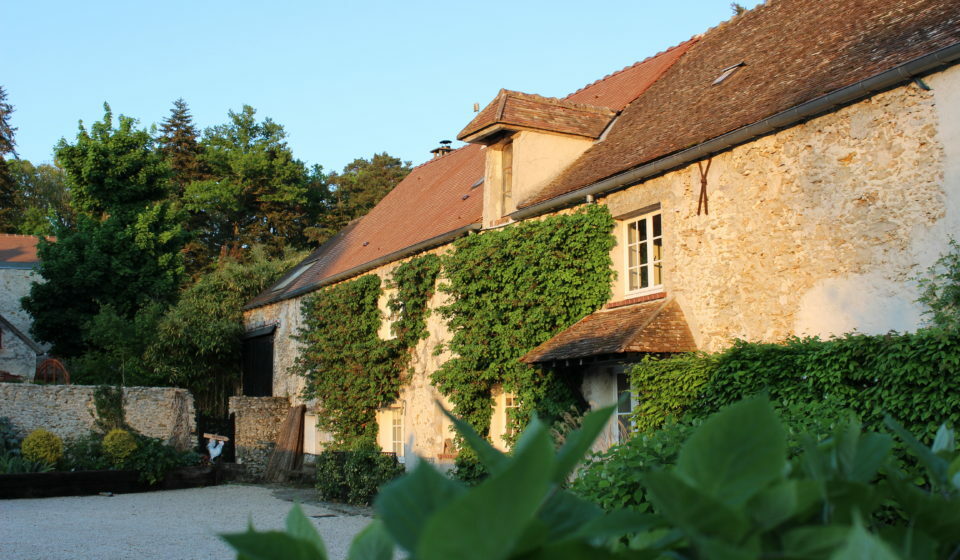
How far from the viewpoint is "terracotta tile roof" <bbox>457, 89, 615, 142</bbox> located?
550 inches

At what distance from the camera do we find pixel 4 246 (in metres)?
40.1

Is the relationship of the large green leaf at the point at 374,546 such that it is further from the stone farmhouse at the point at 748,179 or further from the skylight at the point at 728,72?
the skylight at the point at 728,72

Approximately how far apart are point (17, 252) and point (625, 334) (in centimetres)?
3687

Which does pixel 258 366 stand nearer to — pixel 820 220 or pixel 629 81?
pixel 629 81

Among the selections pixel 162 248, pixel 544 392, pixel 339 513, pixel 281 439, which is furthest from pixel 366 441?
pixel 162 248

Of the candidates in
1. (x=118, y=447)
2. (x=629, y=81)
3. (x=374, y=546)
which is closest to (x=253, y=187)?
(x=118, y=447)

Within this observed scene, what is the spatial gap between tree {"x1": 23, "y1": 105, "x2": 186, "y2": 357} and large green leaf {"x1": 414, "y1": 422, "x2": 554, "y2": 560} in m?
31.1

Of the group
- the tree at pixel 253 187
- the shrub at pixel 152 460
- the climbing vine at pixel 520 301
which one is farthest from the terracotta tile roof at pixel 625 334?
the tree at pixel 253 187

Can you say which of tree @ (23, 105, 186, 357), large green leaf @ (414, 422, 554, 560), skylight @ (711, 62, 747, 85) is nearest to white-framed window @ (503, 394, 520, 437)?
skylight @ (711, 62, 747, 85)

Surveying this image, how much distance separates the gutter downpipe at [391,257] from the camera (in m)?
15.2

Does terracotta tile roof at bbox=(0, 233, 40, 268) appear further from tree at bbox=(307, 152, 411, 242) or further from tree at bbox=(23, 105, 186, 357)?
tree at bbox=(307, 152, 411, 242)

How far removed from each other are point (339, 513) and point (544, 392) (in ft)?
14.8

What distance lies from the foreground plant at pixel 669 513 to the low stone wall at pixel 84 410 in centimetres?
2124

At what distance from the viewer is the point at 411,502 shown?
0.74 metres
